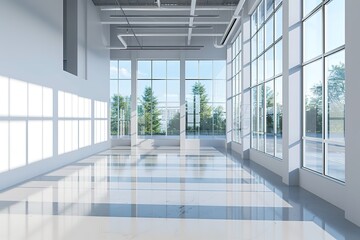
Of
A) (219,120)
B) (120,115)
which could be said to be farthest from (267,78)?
(120,115)

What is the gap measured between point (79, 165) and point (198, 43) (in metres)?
12.9

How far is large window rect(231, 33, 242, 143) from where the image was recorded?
18.1 metres

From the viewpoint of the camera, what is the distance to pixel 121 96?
77.1 ft

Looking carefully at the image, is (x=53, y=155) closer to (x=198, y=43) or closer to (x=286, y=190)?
(x=286, y=190)

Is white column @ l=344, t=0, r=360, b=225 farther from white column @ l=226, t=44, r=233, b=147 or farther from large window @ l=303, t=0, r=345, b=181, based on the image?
white column @ l=226, t=44, r=233, b=147

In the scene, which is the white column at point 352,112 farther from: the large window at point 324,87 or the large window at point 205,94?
the large window at point 205,94

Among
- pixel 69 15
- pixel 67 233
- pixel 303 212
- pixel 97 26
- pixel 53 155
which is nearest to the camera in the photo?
pixel 67 233

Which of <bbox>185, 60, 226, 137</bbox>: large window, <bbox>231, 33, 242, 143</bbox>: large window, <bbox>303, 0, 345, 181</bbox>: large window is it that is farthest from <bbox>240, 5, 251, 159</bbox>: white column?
<bbox>185, 60, 226, 137</bbox>: large window

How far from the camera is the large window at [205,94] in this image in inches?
906

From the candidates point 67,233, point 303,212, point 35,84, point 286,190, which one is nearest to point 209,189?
point 286,190

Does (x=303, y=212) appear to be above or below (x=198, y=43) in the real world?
below

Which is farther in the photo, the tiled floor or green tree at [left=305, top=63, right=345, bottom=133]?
green tree at [left=305, top=63, right=345, bottom=133]

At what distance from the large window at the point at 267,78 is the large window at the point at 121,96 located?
10957 millimetres

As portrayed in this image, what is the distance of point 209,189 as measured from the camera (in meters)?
8.16
